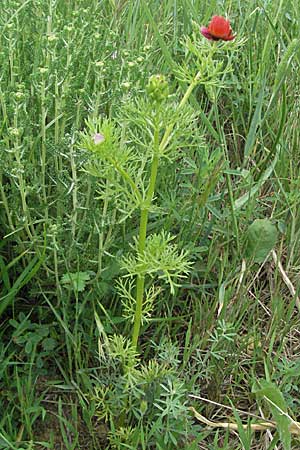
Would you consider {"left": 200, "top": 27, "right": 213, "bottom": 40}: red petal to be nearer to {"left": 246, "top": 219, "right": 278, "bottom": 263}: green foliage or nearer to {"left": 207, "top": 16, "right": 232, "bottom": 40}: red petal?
{"left": 207, "top": 16, "right": 232, "bottom": 40}: red petal

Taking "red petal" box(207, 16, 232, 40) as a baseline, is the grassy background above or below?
below

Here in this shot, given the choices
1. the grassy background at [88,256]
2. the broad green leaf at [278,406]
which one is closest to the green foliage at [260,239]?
the grassy background at [88,256]

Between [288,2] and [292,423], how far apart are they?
1605 millimetres

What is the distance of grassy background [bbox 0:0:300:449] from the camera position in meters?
1.66

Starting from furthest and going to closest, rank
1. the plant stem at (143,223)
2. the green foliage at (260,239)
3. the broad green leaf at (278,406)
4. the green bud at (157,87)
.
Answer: the green foliage at (260,239) → the broad green leaf at (278,406) → the plant stem at (143,223) → the green bud at (157,87)

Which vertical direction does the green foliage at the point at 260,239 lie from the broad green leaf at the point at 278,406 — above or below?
above

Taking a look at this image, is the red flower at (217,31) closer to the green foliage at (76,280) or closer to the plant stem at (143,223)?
the plant stem at (143,223)

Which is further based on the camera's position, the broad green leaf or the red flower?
the broad green leaf

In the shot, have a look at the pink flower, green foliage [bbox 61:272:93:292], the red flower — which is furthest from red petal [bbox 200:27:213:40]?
green foliage [bbox 61:272:93:292]

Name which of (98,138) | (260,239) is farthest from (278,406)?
(98,138)

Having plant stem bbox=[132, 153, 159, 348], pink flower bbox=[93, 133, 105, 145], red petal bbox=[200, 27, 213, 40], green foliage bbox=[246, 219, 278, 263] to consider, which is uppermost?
red petal bbox=[200, 27, 213, 40]

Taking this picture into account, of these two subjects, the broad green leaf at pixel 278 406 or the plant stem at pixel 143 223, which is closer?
the plant stem at pixel 143 223

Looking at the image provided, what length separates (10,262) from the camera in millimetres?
1812

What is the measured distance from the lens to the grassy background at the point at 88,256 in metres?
1.66
